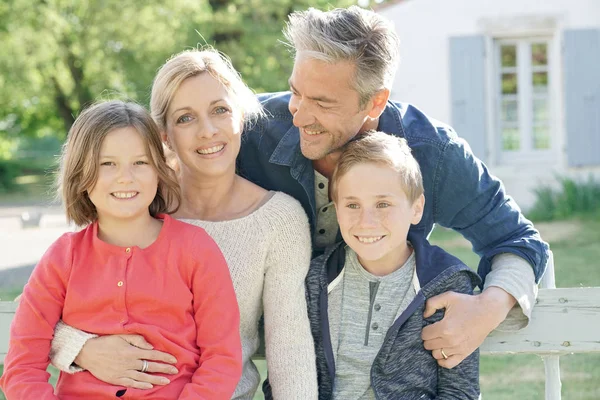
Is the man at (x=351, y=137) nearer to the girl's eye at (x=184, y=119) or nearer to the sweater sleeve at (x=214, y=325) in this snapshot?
the girl's eye at (x=184, y=119)

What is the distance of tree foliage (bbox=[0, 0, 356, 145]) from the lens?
15711 millimetres

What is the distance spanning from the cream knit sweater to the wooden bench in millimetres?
653

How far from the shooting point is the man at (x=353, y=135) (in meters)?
2.91

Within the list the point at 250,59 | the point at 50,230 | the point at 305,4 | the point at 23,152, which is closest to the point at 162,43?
the point at 250,59

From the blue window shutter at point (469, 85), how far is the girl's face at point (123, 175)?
945cm

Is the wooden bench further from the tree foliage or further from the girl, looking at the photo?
the tree foliage

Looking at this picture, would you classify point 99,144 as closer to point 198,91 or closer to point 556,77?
point 198,91

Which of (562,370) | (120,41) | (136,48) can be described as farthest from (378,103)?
(120,41)

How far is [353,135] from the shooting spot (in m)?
2.97

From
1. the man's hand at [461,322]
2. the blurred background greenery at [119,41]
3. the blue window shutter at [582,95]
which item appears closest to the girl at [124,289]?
the man's hand at [461,322]

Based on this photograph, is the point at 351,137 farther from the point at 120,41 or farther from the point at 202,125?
the point at 120,41

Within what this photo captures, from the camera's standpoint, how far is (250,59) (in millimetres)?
15586

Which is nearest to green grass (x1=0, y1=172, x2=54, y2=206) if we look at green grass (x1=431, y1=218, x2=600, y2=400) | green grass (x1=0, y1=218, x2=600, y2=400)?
green grass (x1=0, y1=218, x2=600, y2=400)

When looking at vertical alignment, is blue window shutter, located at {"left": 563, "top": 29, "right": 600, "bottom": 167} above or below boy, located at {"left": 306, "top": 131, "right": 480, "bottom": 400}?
above
